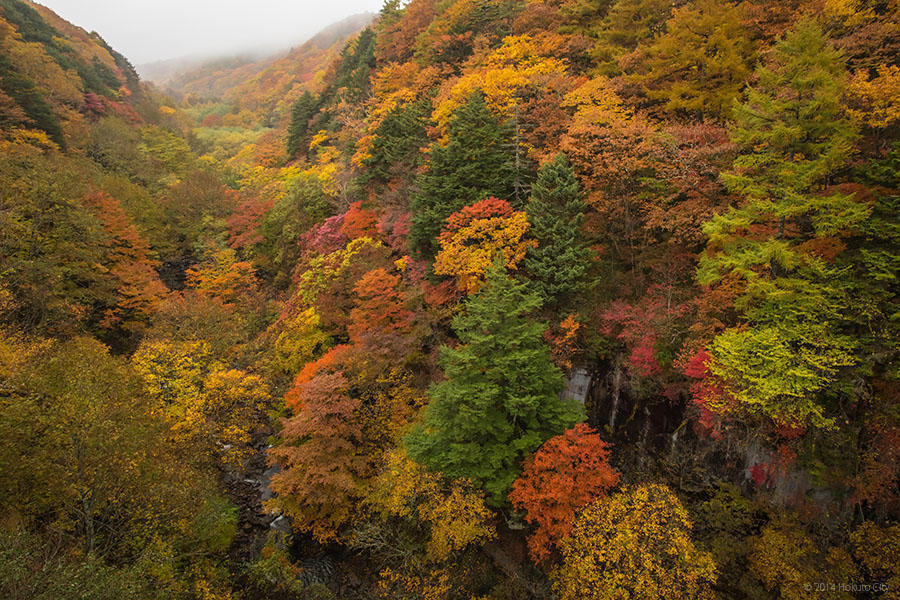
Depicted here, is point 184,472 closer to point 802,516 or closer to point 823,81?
point 802,516

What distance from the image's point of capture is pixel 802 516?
1203 cm

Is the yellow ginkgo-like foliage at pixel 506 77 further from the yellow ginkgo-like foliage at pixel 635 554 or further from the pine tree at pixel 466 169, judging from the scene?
the yellow ginkgo-like foliage at pixel 635 554

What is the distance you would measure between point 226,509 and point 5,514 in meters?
7.80

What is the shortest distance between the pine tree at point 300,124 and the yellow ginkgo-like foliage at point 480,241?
42234 mm

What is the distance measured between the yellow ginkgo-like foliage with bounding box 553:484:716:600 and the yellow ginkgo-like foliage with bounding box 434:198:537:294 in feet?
34.1

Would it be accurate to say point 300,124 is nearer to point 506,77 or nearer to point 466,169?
point 506,77

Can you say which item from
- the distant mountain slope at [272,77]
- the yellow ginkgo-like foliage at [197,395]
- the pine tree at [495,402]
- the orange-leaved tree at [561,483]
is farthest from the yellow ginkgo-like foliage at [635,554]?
the distant mountain slope at [272,77]

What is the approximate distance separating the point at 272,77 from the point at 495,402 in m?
119

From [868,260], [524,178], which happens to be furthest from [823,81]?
[524,178]

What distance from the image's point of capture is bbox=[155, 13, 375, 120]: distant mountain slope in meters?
88.1


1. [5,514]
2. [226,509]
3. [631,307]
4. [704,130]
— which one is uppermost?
[704,130]

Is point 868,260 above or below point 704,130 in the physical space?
below

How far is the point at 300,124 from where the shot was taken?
53.4 meters

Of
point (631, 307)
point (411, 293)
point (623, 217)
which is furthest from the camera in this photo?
point (411, 293)
